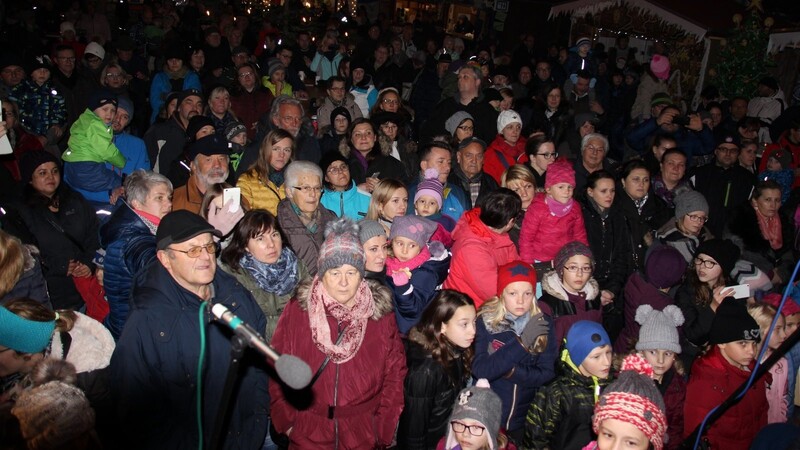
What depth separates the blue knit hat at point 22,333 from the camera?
2.73 metres

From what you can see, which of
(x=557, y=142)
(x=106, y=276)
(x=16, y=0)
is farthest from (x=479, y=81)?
(x=16, y=0)

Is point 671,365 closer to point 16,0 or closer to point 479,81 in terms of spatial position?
point 479,81

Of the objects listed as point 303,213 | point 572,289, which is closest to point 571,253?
point 572,289

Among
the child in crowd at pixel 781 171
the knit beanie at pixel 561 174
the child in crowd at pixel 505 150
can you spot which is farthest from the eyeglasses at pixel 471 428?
the child in crowd at pixel 781 171

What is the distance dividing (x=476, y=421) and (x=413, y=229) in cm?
152

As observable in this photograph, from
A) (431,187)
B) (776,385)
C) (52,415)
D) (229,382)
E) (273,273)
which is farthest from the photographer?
(431,187)

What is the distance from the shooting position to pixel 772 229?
589 cm

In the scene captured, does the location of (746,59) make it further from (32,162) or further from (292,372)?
(292,372)

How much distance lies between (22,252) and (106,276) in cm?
52

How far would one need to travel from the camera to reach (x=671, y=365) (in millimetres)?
3734

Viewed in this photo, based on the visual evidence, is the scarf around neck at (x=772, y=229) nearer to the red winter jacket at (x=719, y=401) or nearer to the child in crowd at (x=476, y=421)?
the red winter jacket at (x=719, y=401)

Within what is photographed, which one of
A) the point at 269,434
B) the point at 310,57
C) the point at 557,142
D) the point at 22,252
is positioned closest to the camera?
the point at 22,252

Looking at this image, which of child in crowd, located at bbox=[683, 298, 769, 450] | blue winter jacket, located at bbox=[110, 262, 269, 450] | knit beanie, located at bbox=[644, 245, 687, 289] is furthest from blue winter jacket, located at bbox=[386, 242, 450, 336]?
child in crowd, located at bbox=[683, 298, 769, 450]

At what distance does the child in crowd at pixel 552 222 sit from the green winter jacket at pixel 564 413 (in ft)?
5.18
